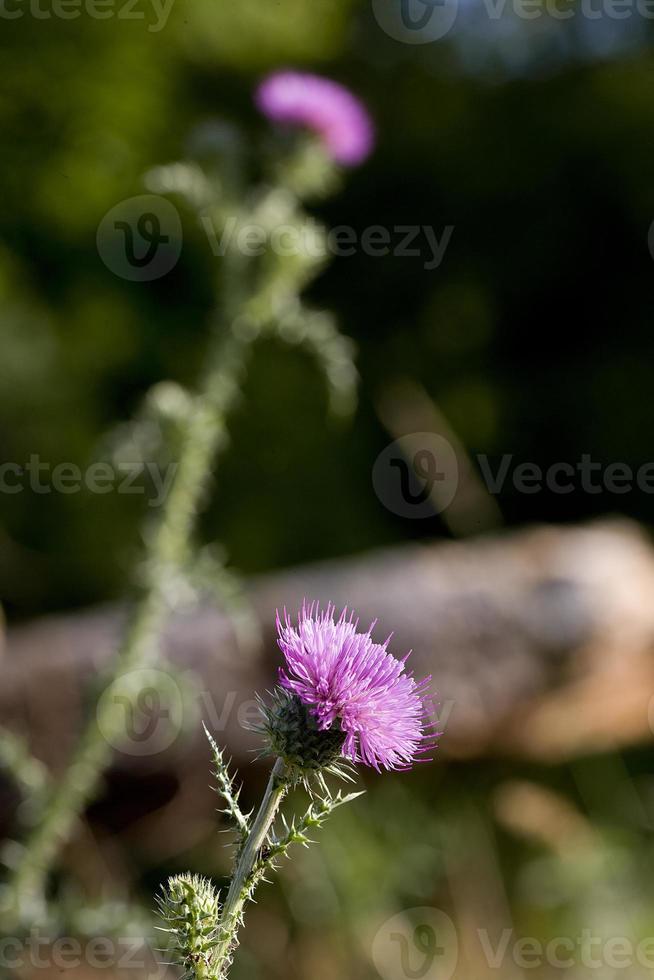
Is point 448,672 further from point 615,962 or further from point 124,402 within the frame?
point 124,402

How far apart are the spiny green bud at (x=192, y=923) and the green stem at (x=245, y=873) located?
0.01 metres

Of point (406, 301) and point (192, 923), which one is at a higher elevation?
point (406, 301)

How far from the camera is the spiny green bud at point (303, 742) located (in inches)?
47.8

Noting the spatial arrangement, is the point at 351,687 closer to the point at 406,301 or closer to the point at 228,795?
the point at 228,795

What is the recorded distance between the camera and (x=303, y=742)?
1214mm

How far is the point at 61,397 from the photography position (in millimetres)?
5551

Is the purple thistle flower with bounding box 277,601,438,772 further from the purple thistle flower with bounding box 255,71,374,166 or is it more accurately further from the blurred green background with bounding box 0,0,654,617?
the blurred green background with bounding box 0,0,654,617

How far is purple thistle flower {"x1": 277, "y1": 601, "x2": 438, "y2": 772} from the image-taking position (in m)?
1.21

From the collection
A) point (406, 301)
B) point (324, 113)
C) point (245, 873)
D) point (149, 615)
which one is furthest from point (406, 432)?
point (245, 873)

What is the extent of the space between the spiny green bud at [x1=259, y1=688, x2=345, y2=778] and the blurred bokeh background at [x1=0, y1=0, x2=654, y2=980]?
1456 mm

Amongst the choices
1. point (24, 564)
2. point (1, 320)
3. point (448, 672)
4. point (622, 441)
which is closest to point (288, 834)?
point (448, 672)

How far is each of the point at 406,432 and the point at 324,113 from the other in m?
1.76

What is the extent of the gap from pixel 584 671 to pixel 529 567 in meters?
0.50

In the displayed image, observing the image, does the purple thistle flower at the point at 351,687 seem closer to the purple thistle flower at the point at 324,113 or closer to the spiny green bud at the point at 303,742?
the spiny green bud at the point at 303,742
